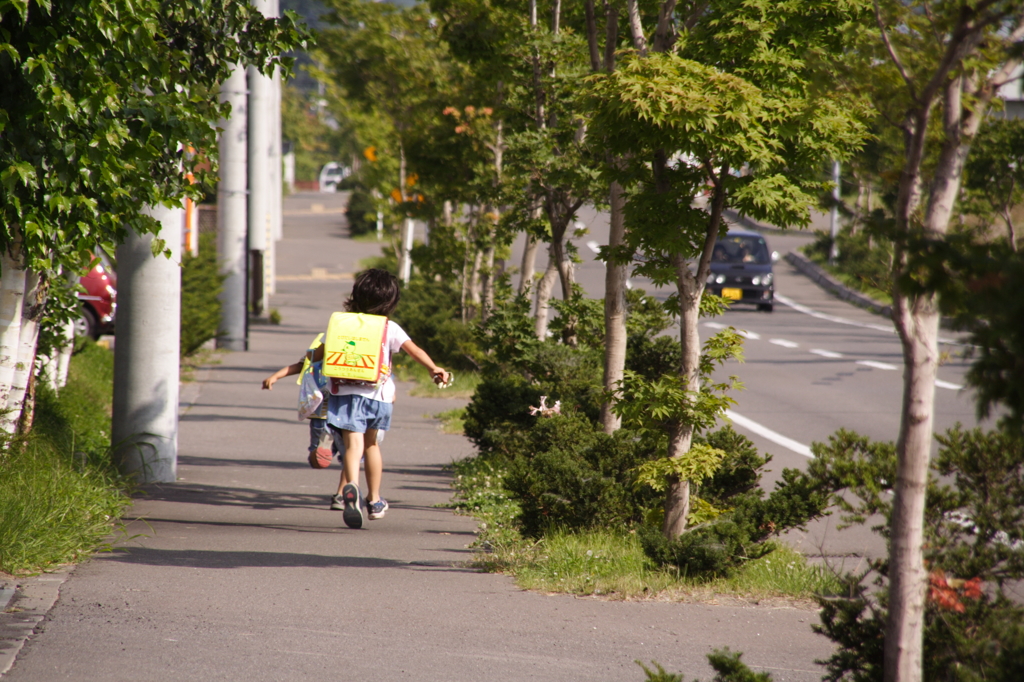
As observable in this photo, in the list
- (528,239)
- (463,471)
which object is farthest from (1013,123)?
(463,471)

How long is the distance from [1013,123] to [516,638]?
15535mm

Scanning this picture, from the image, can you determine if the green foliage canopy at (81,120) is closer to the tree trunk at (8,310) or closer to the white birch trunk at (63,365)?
the tree trunk at (8,310)

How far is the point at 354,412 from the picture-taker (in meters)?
6.38

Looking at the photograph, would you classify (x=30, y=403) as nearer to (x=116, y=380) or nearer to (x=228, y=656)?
(x=116, y=380)

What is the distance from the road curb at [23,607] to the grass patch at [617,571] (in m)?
2.09

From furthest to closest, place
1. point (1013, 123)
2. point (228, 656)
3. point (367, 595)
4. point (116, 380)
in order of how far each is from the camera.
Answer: point (1013, 123) → point (116, 380) → point (367, 595) → point (228, 656)

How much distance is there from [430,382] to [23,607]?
1075cm

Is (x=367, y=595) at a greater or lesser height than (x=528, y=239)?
lesser

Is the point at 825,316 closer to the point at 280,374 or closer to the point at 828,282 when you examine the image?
the point at 828,282

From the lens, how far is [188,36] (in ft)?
23.0

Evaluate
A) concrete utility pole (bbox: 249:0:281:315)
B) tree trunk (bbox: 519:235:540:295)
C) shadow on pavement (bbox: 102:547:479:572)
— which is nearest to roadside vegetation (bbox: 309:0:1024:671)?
tree trunk (bbox: 519:235:540:295)

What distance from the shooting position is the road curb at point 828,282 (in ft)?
111

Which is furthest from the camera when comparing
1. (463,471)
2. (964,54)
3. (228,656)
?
(463,471)

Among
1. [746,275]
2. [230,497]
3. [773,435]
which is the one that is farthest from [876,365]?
[230,497]
